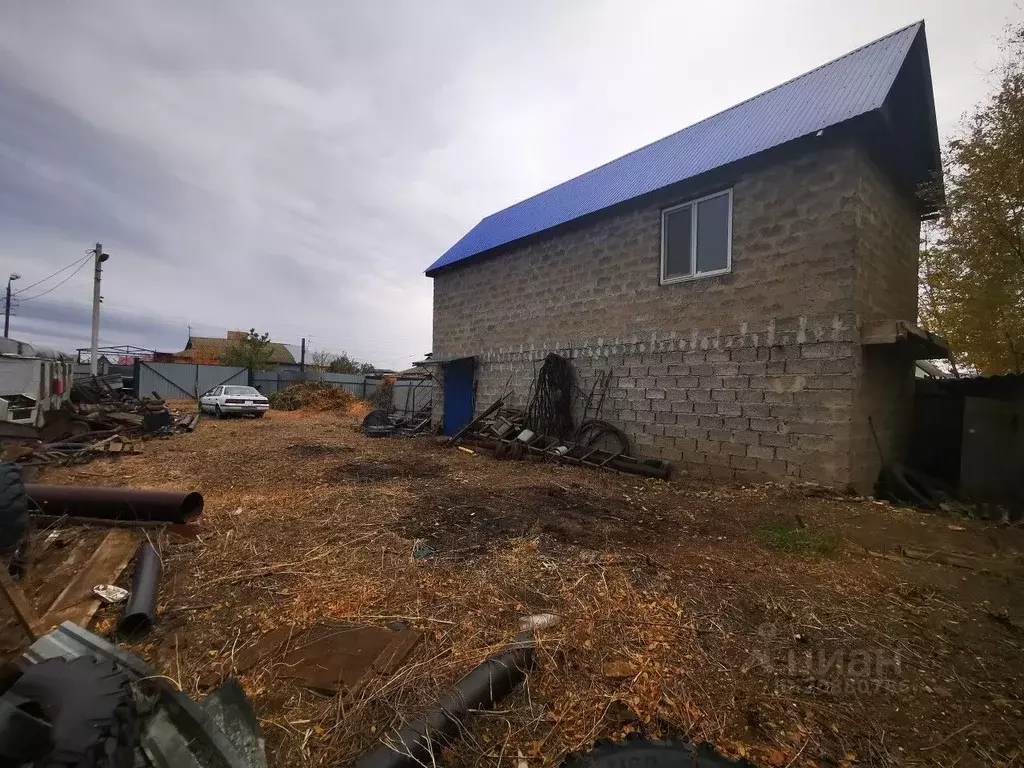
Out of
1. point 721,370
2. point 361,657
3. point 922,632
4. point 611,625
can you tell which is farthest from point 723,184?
point 361,657

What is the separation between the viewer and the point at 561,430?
10.2 meters

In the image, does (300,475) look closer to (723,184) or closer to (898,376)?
(723,184)

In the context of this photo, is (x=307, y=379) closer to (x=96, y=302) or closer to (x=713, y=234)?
(x=96, y=302)

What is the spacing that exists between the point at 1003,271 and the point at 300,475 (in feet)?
39.8

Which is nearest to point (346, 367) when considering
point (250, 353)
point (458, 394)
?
point (250, 353)

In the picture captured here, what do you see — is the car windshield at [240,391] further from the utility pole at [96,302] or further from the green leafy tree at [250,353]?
the green leafy tree at [250,353]

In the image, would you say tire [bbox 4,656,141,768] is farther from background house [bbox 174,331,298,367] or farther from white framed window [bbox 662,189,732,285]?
background house [bbox 174,331,298,367]

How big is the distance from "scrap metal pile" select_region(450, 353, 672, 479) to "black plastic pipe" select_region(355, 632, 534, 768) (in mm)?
6345

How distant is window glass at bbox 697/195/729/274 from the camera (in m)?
7.88

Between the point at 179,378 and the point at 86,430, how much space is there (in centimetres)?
1793

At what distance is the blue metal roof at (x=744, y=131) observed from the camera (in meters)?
6.92

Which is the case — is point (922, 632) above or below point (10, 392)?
below

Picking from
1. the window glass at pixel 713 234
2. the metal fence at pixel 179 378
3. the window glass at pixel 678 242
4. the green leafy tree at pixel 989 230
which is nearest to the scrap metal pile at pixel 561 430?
the window glass at pixel 678 242

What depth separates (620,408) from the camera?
9320 millimetres
